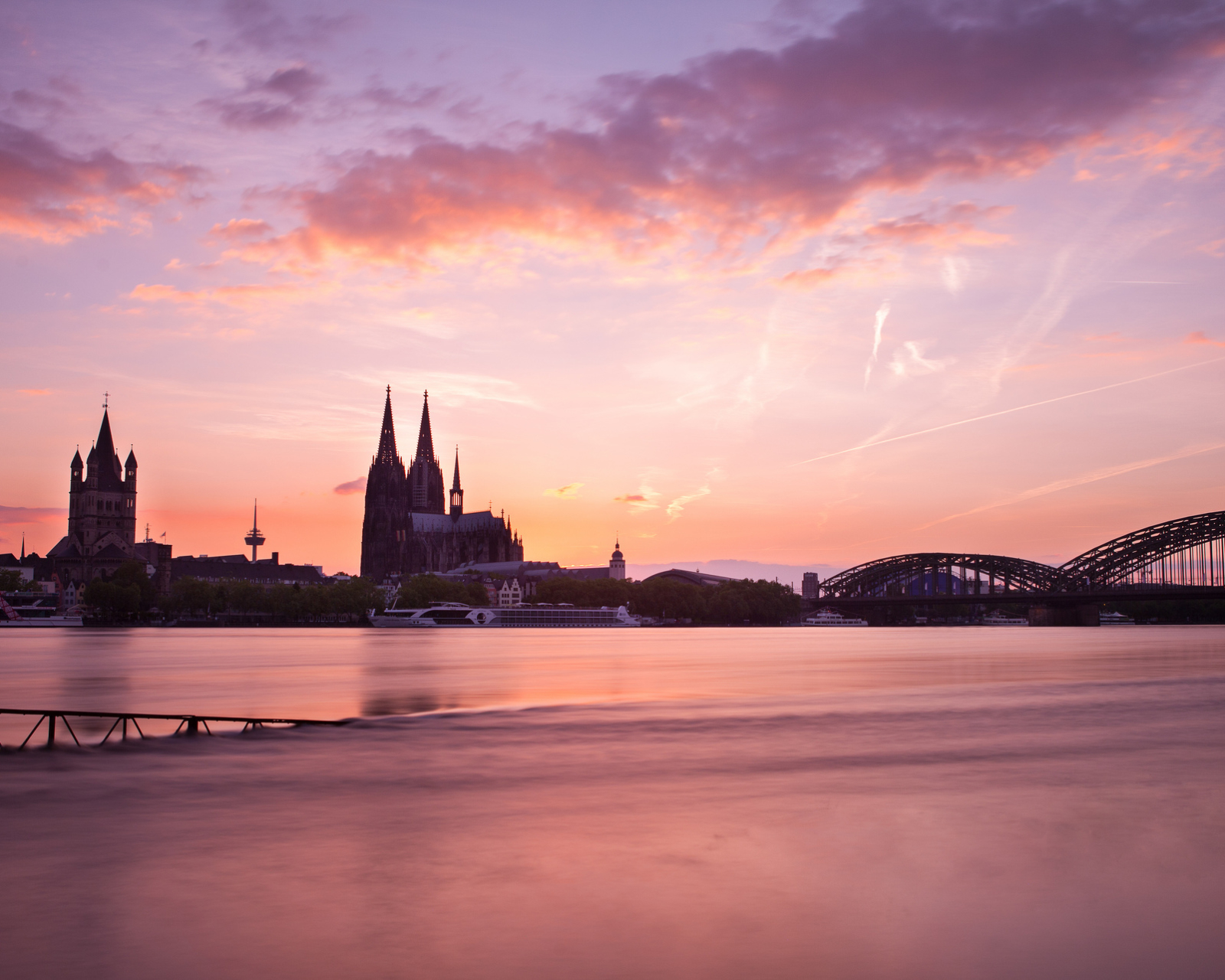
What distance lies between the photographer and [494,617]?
161 meters

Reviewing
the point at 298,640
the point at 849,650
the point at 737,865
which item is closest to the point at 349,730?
the point at 737,865

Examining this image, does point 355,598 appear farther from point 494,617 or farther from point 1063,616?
point 1063,616

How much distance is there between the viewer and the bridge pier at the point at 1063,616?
176 metres

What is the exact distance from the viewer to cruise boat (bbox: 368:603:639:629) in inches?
6196

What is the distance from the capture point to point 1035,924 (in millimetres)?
10234

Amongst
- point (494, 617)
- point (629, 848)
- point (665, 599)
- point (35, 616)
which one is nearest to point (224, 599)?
point (35, 616)

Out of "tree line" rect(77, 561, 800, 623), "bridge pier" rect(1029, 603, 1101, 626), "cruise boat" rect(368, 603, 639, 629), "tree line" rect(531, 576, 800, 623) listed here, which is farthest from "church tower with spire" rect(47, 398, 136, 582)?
"bridge pier" rect(1029, 603, 1101, 626)

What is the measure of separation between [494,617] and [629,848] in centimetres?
14879

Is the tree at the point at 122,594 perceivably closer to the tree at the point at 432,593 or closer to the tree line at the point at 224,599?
the tree line at the point at 224,599

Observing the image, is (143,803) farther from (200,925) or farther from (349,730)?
(349,730)

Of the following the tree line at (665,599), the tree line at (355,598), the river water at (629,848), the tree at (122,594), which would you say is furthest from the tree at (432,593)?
the river water at (629,848)

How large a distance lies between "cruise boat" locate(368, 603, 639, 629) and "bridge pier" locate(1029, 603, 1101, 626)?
223ft

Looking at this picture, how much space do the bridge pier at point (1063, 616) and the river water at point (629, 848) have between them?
509ft

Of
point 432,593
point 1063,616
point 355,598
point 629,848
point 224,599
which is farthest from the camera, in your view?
point 1063,616
